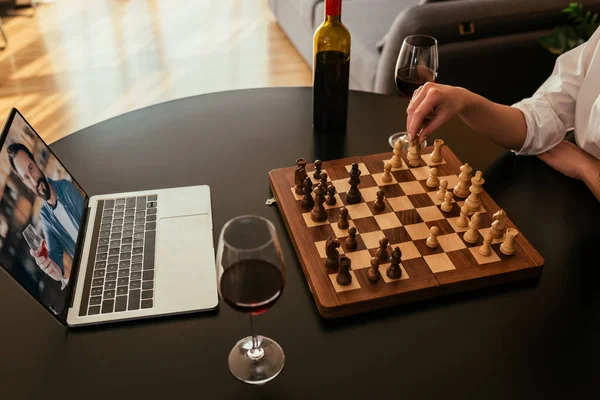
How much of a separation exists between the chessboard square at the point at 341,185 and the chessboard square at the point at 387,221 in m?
0.11

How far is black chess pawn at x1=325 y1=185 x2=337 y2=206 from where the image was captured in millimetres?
1140

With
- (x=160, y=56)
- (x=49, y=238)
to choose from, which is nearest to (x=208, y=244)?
(x=49, y=238)

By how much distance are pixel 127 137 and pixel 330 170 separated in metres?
0.51

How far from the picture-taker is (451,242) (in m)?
1.07

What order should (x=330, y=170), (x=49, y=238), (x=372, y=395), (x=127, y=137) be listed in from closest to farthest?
(x=372, y=395) < (x=49, y=238) < (x=330, y=170) < (x=127, y=137)

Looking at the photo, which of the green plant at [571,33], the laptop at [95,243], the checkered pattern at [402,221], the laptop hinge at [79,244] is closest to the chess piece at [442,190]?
the checkered pattern at [402,221]

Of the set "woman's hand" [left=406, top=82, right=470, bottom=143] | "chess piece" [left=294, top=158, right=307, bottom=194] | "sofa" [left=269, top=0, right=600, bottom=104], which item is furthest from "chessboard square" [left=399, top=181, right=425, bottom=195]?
"sofa" [left=269, top=0, right=600, bottom=104]

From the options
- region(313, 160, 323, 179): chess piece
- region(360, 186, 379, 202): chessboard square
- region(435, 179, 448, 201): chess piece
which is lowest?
region(435, 179, 448, 201): chess piece

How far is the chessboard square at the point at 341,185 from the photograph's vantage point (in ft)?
3.93

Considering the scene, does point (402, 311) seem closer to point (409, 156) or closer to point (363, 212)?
point (363, 212)

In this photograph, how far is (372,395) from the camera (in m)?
0.83

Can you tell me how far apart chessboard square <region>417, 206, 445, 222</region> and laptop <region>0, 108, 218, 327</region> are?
0.41m

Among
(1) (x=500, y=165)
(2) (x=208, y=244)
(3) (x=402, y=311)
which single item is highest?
(1) (x=500, y=165)

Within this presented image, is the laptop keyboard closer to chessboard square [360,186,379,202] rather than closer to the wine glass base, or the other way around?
the wine glass base
